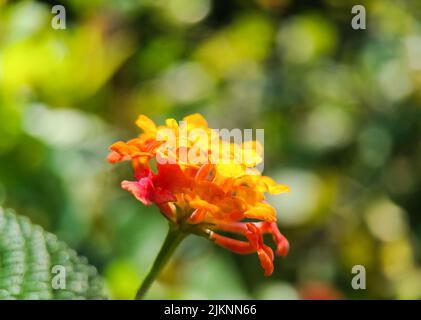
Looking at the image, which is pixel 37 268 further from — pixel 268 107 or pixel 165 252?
pixel 268 107

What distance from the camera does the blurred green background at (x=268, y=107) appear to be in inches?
55.9

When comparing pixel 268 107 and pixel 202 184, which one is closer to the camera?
pixel 202 184

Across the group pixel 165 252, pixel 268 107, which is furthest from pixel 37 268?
pixel 268 107

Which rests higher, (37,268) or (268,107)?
(268,107)

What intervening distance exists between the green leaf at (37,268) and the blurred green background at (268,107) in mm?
736

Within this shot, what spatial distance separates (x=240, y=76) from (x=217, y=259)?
1.82ft

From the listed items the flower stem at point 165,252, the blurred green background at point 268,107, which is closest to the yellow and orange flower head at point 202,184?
the flower stem at point 165,252

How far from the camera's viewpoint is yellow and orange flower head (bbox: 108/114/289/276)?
601mm

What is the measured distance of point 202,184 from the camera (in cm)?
60

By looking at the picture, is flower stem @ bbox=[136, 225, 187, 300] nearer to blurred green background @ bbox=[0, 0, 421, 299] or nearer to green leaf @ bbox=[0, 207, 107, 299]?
green leaf @ bbox=[0, 207, 107, 299]

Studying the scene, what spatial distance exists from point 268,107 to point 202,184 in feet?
3.99

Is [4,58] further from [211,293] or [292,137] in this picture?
[292,137]

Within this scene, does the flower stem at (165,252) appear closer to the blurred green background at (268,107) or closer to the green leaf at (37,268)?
the green leaf at (37,268)
